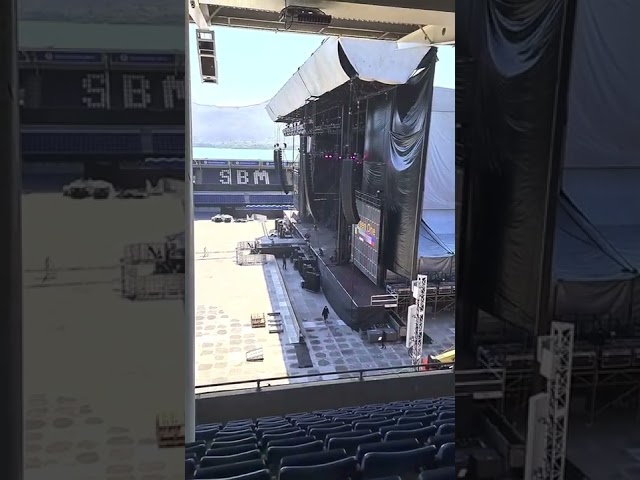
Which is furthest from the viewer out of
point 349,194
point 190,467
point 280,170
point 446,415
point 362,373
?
point 280,170

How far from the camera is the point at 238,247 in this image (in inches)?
157

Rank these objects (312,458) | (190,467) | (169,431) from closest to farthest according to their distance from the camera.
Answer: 1. (169,431)
2. (190,467)
3. (312,458)

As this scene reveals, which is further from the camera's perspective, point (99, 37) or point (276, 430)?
point (276, 430)

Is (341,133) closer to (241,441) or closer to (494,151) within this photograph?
(494,151)

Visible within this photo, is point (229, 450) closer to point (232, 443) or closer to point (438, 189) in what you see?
point (232, 443)

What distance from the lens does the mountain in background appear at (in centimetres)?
296

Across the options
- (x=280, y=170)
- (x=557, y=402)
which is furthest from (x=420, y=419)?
(x=280, y=170)

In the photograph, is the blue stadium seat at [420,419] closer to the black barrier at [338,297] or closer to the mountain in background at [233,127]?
the black barrier at [338,297]

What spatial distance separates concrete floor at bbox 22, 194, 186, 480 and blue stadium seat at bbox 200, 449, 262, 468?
752 millimetres

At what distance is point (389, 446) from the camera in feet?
8.23

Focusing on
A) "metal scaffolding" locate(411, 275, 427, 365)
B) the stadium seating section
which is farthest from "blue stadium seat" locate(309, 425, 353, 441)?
"metal scaffolding" locate(411, 275, 427, 365)

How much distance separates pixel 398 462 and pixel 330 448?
352 millimetres

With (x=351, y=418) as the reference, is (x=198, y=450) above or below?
above

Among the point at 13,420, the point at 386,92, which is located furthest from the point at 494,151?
the point at 13,420
